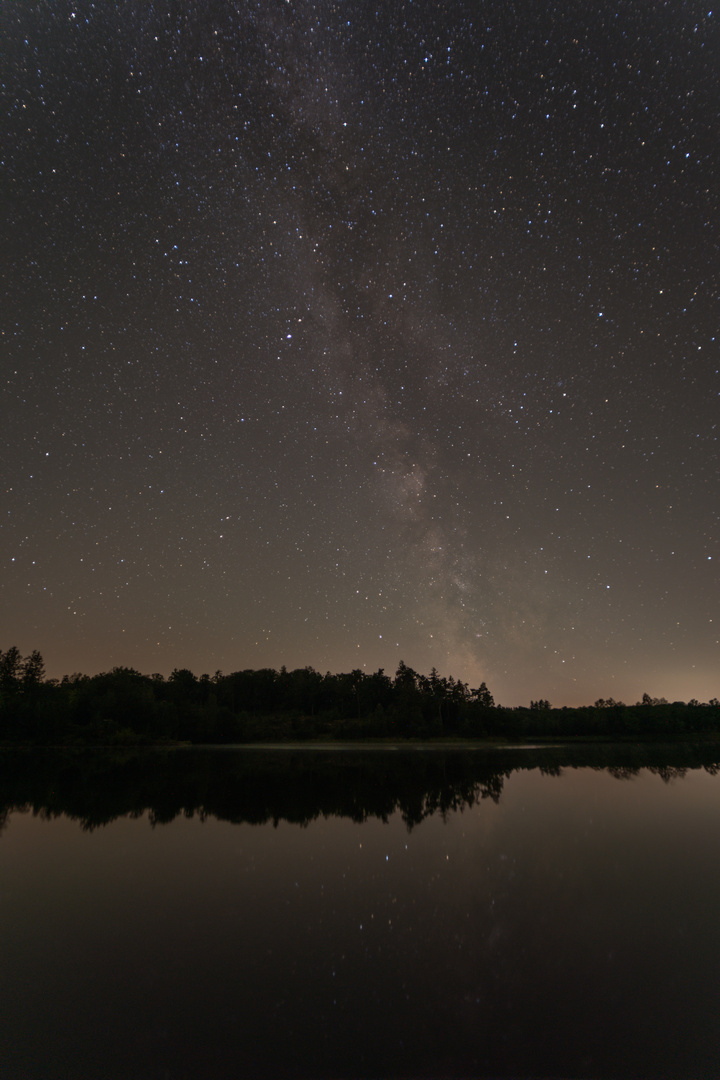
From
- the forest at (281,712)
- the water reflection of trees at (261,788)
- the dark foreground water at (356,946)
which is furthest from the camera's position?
Result: the forest at (281,712)

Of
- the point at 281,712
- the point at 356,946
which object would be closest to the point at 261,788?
the point at 356,946

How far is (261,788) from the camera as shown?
72.5 feet

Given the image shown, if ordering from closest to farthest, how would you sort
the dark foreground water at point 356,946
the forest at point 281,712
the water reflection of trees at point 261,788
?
the dark foreground water at point 356,946
the water reflection of trees at point 261,788
the forest at point 281,712

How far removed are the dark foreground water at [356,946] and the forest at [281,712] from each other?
52.5m

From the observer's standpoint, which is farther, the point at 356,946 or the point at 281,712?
the point at 281,712

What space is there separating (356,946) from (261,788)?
16.5m

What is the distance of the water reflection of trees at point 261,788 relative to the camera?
55.0 feet

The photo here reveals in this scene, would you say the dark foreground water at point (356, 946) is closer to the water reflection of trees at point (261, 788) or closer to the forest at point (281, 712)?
the water reflection of trees at point (261, 788)

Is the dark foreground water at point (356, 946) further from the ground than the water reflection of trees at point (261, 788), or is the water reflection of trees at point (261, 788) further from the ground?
the dark foreground water at point (356, 946)

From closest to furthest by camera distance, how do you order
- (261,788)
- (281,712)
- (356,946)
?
(356,946)
(261,788)
(281,712)

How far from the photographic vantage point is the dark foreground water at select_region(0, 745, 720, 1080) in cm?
498

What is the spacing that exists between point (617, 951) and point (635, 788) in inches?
812

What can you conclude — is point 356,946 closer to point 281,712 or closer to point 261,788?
point 261,788

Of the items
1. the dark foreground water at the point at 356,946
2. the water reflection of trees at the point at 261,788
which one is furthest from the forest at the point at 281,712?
the dark foreground water at the point at 356,946
